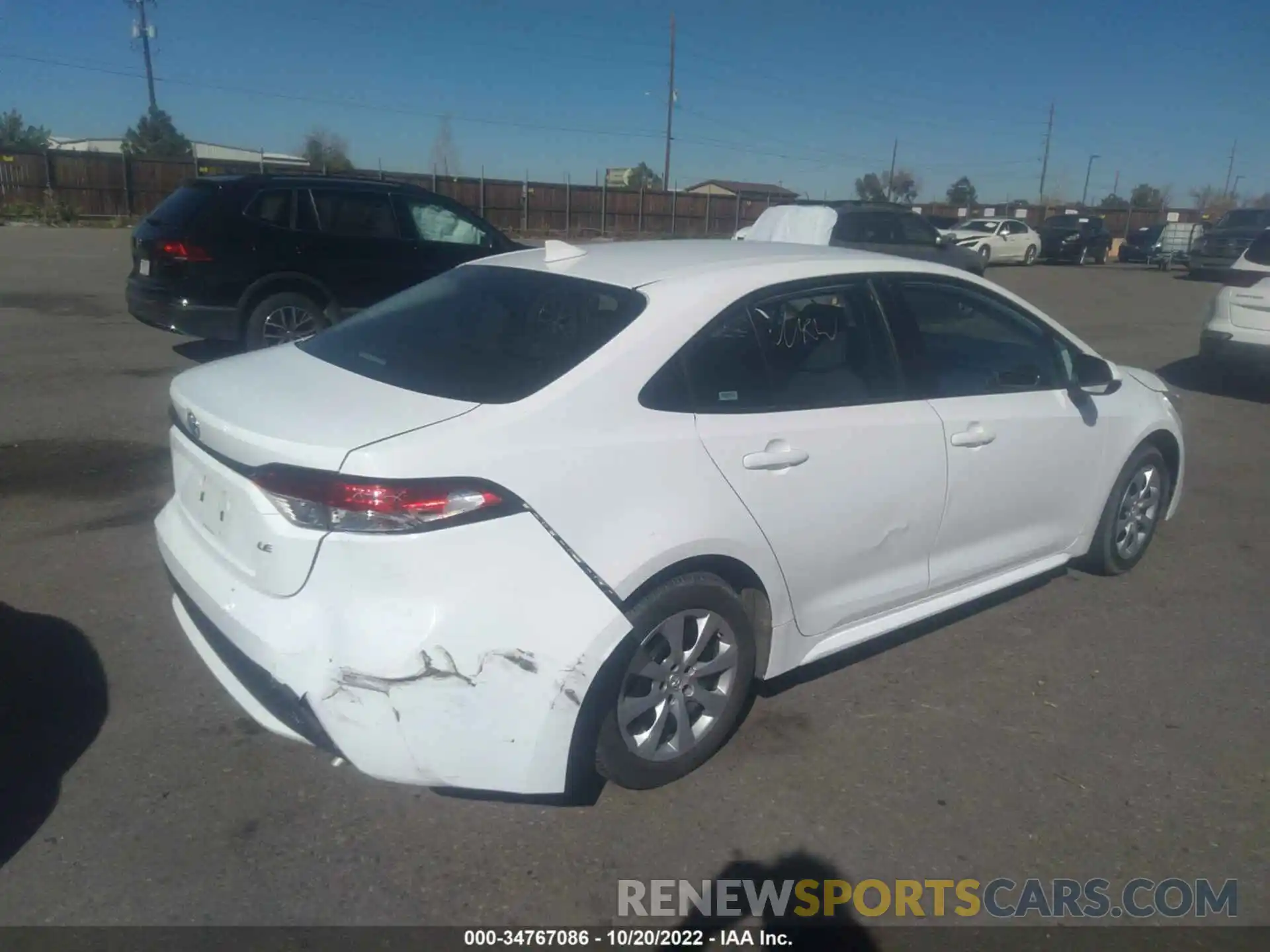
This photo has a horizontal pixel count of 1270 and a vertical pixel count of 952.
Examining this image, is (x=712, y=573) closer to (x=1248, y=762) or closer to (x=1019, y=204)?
(x=1248, y=762)

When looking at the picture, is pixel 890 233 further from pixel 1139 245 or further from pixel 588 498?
pixel 1139 245

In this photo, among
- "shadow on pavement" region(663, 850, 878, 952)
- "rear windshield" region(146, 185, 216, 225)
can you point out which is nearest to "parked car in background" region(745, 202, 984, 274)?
"rear windshield" region(146, 185, 216, 225)

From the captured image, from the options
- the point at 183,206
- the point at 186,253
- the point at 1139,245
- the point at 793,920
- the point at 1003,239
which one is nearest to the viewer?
the point at 793,920

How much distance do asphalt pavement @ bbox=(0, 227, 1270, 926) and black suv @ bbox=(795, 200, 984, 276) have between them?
10.8 metres

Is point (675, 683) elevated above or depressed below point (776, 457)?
below

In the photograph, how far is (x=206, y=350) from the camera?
10086 mm

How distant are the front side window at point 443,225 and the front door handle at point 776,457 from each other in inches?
283

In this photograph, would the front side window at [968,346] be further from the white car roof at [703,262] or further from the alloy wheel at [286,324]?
the alloy wheel at [286,324]

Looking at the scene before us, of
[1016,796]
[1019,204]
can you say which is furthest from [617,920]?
[1019,204]

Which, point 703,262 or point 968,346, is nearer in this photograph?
point 703,262

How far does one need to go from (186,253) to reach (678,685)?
23.4ft

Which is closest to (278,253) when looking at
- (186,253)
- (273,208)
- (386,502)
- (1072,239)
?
(273,208)

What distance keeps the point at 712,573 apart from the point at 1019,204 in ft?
186

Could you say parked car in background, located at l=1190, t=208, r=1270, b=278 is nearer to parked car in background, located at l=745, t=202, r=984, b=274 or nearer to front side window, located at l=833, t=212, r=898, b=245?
parked car in background, located at l=745, t=202, r=984, b=274
